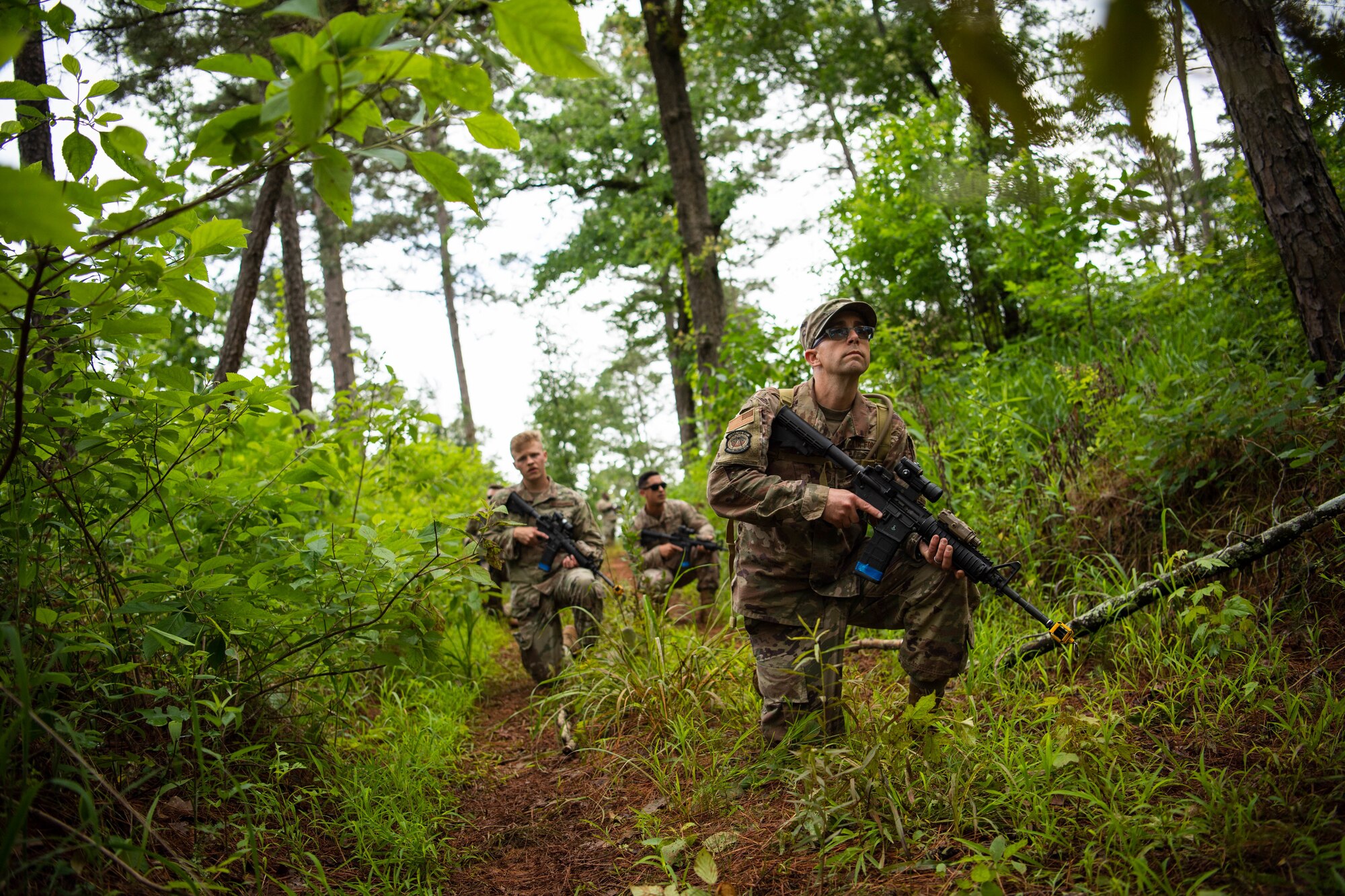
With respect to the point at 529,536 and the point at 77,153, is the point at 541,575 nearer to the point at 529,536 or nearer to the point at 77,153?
the point at 529,536

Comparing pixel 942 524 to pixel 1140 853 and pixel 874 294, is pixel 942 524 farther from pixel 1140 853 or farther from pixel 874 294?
pixel 874 294

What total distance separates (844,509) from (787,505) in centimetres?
22

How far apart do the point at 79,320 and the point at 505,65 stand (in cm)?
158

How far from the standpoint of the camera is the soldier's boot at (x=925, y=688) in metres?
3.18

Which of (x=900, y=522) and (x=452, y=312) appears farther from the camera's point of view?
(x=452, y=312)

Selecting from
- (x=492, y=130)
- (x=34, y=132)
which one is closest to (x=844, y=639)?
(x=492, y=130)

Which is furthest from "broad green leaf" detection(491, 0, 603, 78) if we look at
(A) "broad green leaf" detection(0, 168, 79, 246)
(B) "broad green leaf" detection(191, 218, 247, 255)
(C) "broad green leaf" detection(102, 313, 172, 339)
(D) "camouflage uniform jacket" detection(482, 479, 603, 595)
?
(D) "camouflage uniform jacket" detection(482, 479, 603, 595)

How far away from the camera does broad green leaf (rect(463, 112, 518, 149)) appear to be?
139cm

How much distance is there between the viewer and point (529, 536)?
5723 millimetres

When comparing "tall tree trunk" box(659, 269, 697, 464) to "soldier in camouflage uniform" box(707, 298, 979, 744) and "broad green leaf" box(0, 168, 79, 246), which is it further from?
"broad green leaf" box(0, 168, 79, 246)

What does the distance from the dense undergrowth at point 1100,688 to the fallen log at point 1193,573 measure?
0.26ft

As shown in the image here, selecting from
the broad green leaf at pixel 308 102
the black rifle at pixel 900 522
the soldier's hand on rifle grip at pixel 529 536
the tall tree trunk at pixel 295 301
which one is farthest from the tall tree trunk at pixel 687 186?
the broad green leaf at pixel 308 102

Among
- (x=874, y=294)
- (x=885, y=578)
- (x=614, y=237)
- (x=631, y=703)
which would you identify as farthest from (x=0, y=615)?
(x=614, y=237)

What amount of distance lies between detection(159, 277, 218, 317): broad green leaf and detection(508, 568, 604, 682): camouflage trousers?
12.0ft
